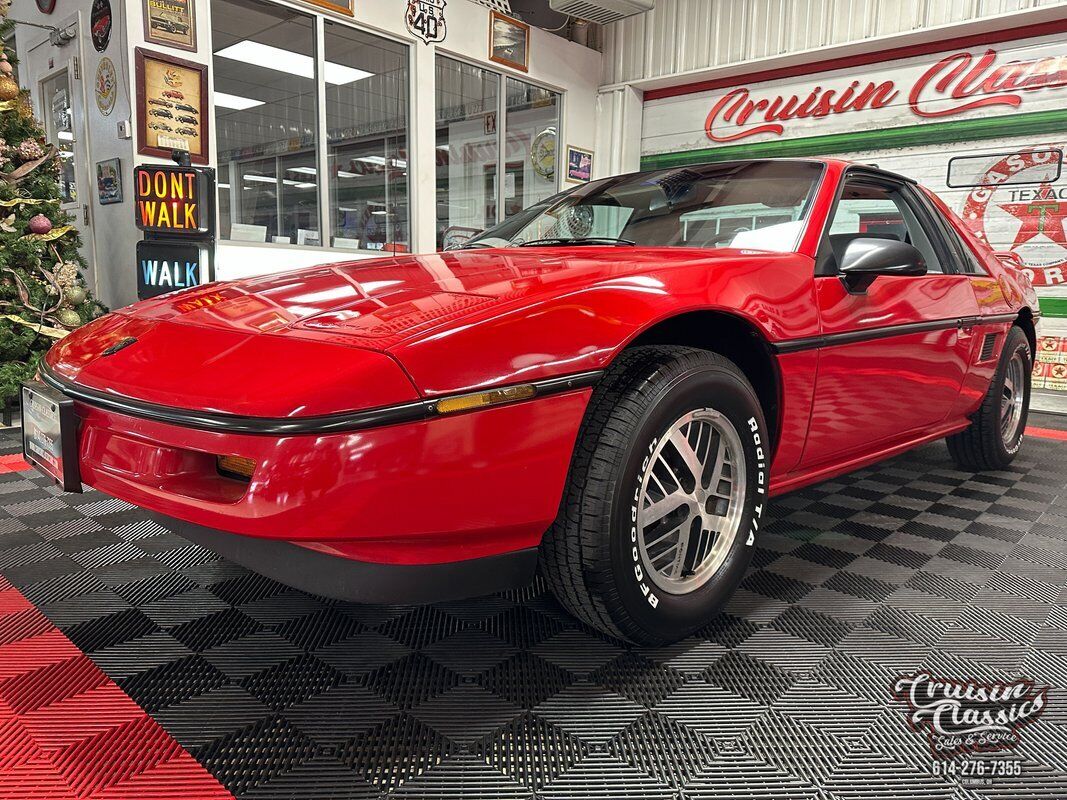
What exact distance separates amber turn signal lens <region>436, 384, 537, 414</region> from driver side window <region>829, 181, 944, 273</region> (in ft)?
4.82

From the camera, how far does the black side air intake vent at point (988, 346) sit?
103 inches

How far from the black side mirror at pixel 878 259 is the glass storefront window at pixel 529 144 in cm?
642

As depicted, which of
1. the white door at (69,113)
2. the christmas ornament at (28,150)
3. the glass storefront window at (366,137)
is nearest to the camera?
the christmas ornament at (28,150)

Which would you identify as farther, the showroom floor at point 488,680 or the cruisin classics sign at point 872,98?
the cruisin classics sign at point 872,98

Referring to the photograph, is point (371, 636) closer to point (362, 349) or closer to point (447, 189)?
point (362, 349)

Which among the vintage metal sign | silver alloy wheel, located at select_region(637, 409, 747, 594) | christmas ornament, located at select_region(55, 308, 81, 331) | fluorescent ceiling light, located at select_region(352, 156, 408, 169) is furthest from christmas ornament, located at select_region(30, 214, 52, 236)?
silver alloy wheel, located at select_region(637, 409, 747, 594)

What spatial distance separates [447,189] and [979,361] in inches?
223

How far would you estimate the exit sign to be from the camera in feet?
12.4

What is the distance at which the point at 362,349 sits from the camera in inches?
43.7

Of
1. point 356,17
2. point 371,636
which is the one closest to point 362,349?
point 371,636

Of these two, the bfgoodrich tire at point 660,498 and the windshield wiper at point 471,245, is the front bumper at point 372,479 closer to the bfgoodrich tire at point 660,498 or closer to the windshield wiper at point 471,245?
the bfgoodrich tire at point 660,498

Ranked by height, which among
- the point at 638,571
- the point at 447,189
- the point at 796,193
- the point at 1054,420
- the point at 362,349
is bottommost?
the point at 1054,420

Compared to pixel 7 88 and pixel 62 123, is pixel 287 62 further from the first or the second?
pixel 7 88

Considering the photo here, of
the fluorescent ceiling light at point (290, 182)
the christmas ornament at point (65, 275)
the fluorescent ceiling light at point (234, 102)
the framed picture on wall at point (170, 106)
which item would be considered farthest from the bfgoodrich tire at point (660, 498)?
the fluorescent ceiling light at point (290, 182)
